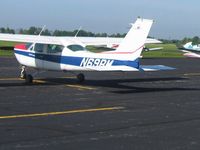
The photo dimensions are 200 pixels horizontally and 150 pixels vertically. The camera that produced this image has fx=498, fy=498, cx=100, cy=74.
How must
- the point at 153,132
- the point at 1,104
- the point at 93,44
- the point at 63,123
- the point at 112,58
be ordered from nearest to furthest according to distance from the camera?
the point at 153,132 < the point at 63,123 < the point at 1,104 < the point at 112,58 < the point at 93,44

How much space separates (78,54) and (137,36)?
7.98ft

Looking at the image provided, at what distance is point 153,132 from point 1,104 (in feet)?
16.8

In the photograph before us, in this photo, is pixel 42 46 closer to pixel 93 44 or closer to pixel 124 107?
pixel 93 44

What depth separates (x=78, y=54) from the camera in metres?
18.8

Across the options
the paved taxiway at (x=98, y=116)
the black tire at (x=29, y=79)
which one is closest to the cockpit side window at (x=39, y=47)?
the black tire at (x=29, y=79)

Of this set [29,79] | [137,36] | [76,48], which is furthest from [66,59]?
[137,36]

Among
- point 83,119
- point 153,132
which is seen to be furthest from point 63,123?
point 153,132

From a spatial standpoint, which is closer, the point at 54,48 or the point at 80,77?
the point at 54,48

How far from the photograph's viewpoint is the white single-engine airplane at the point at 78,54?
681 inches

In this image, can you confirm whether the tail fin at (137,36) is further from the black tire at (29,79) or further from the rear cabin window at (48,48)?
the black tire at (29,79)

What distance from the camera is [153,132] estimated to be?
10.0 meters

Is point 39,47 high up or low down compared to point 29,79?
up

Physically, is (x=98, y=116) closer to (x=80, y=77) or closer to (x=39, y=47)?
(x=80, y=77)

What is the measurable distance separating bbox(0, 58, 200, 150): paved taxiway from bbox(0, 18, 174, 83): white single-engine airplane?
0.80 meters
